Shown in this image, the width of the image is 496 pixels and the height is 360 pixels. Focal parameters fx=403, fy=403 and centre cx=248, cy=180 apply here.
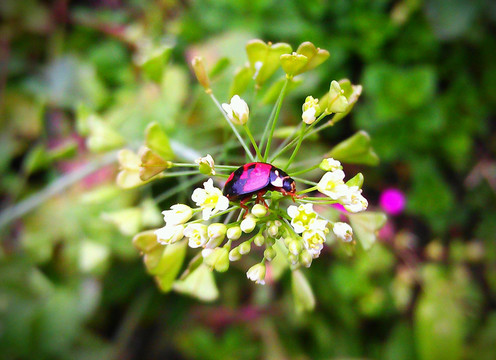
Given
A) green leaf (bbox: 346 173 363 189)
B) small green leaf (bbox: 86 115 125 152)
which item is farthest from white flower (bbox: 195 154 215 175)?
small green leaf (bbox: 86 115 125 152)

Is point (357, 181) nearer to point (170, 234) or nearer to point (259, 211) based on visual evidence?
point (259, 211)

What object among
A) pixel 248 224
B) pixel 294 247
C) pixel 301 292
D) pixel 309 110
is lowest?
pixel 301 292

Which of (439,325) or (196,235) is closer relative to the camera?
(196,235)

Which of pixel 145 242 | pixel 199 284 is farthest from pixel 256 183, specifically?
pixel 199 284

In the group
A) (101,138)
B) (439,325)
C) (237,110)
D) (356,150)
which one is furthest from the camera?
(439,325)

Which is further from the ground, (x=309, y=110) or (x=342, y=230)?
(x=309, y=110)

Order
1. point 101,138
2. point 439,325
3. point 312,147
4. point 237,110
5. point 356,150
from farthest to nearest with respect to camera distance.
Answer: point 312,147 < point 439,325 < point 101,138 < point 356,150 < point 237,110
